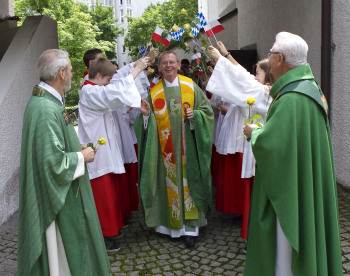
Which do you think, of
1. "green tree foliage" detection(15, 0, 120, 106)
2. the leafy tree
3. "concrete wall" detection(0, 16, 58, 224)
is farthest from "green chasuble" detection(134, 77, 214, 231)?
the leafy tree

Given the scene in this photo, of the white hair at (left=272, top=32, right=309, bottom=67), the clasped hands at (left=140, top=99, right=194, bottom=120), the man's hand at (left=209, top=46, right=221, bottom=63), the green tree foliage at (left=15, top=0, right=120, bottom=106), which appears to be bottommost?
the clasped hands at (left=140, top=99, right=194, bottom=120)

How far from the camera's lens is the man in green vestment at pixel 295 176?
2.42 meters

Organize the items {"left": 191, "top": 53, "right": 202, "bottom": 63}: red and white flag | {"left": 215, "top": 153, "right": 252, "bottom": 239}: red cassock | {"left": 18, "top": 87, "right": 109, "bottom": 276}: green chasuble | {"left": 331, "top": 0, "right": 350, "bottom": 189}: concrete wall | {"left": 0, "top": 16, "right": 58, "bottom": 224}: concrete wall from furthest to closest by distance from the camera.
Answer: {"left": 331, "top": 0, "right": 350, "bottom": 189}: concrete wall → {"left": 0, "top": 16, "right": 58, "bottom": 224}: concrete wall → {"left": 191, "top": 53, "right": 202, "bottom": 63}: red and white flag → {"left": 215, "top": 153, "right": 252, "bottom": 239}: red cassock → {"left": 18, "top": 87, "right": 109, "bottom": 276}: green chasuble

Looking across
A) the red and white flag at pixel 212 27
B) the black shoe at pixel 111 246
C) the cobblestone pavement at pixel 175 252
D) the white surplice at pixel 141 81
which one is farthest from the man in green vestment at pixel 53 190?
the white surplice at pixel 141 81

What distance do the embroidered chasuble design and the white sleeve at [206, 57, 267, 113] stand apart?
57 cm

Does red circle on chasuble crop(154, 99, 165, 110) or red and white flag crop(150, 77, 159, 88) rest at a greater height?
red and white flag crop(150, 77, 159, 88)

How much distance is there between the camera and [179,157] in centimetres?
438

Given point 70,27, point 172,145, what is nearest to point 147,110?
point 172,145

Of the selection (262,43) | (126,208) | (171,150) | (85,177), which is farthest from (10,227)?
(262,43)

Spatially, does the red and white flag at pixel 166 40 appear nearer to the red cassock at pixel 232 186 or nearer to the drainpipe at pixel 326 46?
the red cassock at pixel 232 186

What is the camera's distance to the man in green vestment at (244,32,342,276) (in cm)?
242

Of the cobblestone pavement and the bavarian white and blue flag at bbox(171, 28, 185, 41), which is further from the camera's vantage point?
the bavarian white and blue flag at bbox(171, 28, 185, 41)

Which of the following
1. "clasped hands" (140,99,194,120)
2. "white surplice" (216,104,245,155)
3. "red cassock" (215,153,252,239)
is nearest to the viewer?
"clasped hands" (140,99,194,120)

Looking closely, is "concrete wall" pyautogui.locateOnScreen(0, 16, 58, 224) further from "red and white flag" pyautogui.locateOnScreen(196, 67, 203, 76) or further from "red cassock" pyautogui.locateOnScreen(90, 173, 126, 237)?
"red and white flag" pyautogui.locateOnScreen(196, 67, 203, 76)
